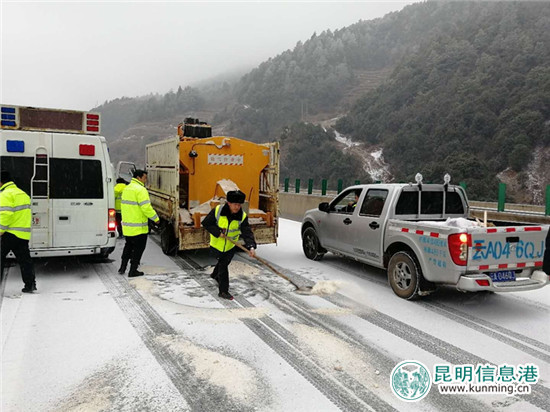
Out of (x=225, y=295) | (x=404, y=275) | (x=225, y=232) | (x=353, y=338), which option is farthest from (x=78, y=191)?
(x=404, y=275)

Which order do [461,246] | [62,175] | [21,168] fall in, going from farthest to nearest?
[62,175]
[21,168]
[461,246]

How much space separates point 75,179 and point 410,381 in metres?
5.96

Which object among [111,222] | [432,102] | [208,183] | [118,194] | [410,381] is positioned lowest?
[410,381]

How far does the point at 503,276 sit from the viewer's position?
541 centimetres

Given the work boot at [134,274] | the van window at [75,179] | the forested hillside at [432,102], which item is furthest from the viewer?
the forested hillside at [432,102]

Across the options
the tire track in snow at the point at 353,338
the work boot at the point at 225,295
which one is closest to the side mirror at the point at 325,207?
the tire track in snow at the point at 353,338

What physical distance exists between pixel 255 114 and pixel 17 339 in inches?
4159

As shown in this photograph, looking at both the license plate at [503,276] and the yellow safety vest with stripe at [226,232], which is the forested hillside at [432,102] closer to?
the license plate at [503,276]

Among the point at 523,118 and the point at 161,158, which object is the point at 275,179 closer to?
the point at 161,158

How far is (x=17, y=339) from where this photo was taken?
14.9ft

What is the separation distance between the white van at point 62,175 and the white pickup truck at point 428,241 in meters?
4.12

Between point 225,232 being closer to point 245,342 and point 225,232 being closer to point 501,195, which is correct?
point 245,342

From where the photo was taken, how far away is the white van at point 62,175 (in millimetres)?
6723

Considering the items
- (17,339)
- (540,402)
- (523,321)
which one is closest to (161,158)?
(17,339)
